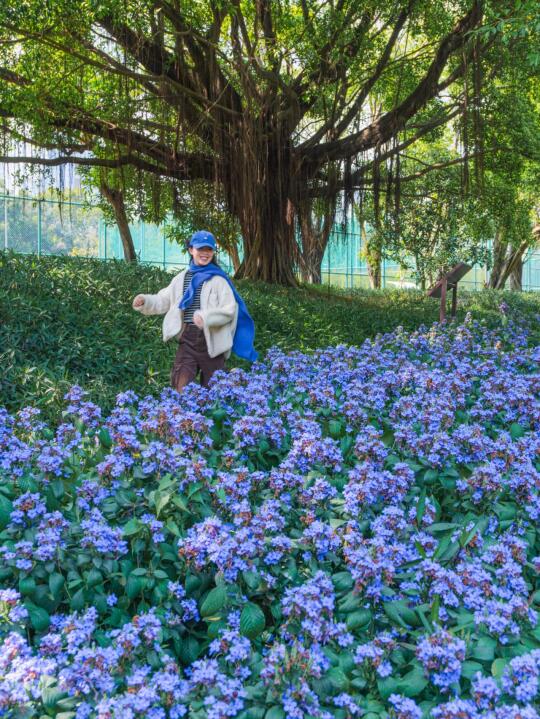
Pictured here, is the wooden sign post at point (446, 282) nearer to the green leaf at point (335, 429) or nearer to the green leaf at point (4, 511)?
the green leaf at point (335, 429)

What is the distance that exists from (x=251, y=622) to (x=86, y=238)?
2111 cm

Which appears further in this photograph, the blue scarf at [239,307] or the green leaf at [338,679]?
the blue scarf at [239,307]

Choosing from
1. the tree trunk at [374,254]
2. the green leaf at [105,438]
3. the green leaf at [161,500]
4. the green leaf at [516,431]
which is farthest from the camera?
the tree trunk at [374,254]

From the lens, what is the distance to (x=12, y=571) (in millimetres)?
1766

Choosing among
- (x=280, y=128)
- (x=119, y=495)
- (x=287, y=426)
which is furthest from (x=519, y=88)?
(x=119, y=495)

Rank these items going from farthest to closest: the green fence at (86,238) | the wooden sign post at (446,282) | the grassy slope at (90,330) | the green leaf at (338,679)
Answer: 1. the green fence at (86,238)
2. the wooden sign post at (446,282)
3. the grassy slope at (90,330)
4. the green leaf at (338,679)

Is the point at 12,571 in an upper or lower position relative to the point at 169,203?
lower

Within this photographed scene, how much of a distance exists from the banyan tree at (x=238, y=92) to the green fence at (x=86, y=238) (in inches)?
185

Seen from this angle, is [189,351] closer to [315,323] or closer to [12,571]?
[12,571]

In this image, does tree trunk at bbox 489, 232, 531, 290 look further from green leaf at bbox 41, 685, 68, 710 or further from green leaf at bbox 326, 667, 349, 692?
green leaf at bbox 41, 685, 68, 710

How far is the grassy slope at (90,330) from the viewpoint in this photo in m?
5.02

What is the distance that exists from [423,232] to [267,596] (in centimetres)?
1562

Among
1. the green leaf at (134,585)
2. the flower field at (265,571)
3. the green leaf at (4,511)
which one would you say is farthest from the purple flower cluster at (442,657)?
the green leaf at (4,511)

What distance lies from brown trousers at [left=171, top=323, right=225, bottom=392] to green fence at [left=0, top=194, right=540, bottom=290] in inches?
418
